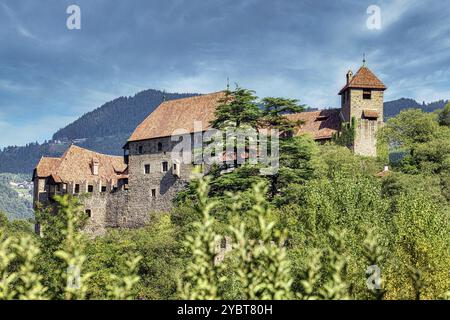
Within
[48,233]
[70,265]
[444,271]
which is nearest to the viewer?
[70,265]

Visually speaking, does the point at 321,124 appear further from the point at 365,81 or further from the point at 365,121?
the point at 365,81

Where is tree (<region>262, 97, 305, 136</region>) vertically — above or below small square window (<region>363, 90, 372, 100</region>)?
below

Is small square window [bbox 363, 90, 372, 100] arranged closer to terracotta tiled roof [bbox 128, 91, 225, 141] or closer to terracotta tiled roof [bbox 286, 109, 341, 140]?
terracotta tiled roof [bbox 286, 109, 341, 140]

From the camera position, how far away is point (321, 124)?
60688mm

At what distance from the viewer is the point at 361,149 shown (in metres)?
57.4

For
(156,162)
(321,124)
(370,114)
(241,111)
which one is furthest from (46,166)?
(370,114)

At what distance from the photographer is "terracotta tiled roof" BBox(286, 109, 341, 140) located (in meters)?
58.8

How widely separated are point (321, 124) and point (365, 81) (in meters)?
6.30

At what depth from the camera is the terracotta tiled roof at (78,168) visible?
6094cm

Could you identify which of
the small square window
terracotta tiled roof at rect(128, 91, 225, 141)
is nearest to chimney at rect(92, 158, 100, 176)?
terracotta tiled roof at rect(128, 91, 225, 141)

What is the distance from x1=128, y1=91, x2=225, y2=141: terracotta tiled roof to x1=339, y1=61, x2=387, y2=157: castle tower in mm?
12928
